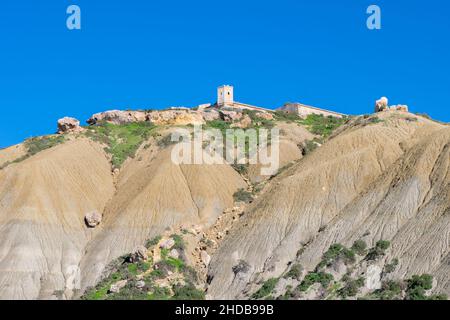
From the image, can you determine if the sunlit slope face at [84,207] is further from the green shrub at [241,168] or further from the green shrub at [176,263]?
the green shrub at [176,263]

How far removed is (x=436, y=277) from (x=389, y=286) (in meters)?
3.05

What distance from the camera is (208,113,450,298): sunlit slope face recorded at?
6606cm

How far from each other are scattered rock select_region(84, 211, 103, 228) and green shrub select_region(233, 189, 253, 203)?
1149cm

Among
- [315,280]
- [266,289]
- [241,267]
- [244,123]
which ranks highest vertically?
[244,123]

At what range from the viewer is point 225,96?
334 ft

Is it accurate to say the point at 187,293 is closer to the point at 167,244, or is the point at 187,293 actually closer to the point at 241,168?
the point at 167,244

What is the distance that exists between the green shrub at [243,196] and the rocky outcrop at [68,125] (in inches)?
823

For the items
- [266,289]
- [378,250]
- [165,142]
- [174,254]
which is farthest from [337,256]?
[165,142]

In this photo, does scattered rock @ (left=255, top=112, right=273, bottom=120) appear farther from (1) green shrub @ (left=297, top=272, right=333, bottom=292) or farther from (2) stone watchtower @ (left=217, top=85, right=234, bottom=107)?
(1) green shrub @ (left=297, top=272, right=333, bottom=292)

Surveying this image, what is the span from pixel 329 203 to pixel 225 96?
3317 centimetres

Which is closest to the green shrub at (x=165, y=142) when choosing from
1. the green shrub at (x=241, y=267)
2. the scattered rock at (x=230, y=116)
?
the scattered rock at (x=230, y=116)

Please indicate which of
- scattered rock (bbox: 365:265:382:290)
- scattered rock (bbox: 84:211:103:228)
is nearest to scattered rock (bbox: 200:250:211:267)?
scattered rock (bbox: 84:211:103:228)

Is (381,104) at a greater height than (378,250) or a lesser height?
greater
